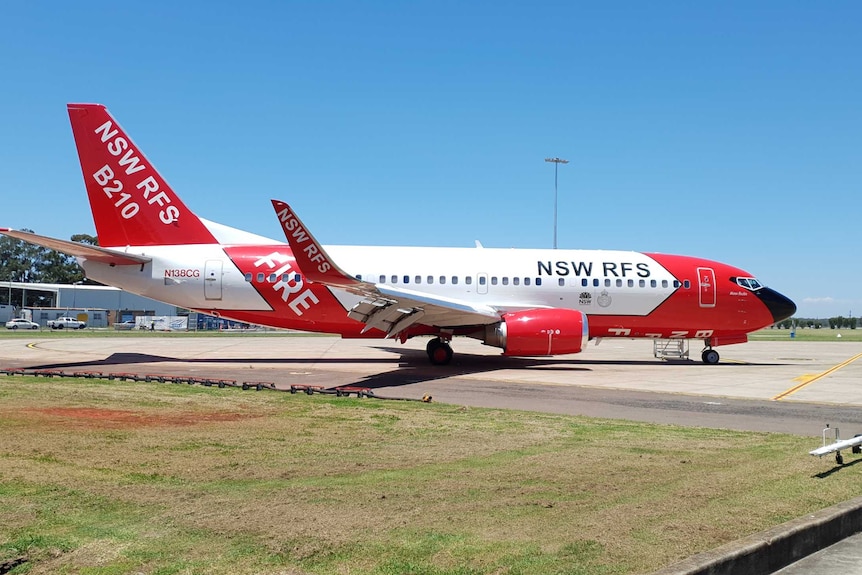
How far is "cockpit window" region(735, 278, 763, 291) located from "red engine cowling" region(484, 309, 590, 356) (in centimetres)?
748

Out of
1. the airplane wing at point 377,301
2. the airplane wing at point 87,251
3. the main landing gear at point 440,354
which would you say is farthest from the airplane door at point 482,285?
the airplane wing at point 87,251

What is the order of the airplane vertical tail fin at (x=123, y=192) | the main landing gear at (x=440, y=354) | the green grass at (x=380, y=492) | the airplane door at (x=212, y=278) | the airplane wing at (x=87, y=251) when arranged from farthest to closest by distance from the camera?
the airplane door at (x=212, y=278), the main landing gear at (x=440, y=354), the airplane vertical tail fin at (x=123, y=192), the airplane wing at (x=87, y=251), the green grass at (x=380, y=492)

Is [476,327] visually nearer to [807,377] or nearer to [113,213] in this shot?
[807,377]

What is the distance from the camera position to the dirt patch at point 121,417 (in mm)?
9844

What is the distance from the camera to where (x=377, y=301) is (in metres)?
19.6

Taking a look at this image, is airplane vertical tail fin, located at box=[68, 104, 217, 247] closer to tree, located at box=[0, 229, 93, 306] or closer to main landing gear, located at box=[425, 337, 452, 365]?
main landing gear, located at box=[425, 337, 452, 365]

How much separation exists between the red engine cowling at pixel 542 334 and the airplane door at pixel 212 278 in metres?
9.42

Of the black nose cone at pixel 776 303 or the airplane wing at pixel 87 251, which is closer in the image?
the airplane wing at pixel 87 251

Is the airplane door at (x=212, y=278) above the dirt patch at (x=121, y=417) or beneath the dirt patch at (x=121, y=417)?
above

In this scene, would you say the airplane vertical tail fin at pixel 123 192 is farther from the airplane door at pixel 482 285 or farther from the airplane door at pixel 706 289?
the airplane door at pixel 706 289

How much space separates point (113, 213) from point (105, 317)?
6081 centimetres

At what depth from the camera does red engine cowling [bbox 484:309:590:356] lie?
21062 mm

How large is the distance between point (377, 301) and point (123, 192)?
10030 millimetres

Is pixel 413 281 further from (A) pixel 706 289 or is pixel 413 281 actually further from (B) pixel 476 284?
(A) pixel 706 289
